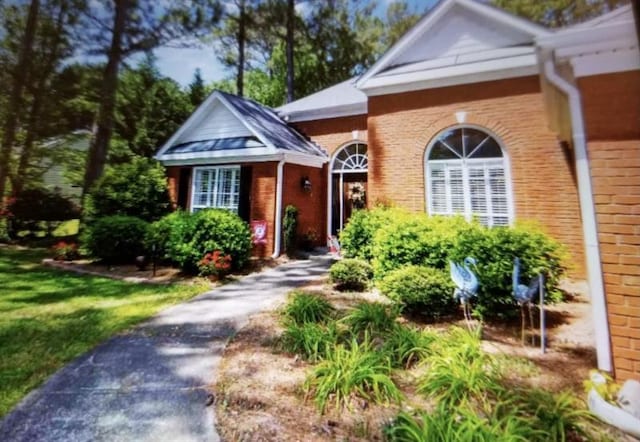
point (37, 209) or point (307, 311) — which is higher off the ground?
point (37, 209)

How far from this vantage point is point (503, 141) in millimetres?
7402

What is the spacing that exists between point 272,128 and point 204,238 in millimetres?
5127

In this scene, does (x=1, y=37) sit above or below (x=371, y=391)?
above

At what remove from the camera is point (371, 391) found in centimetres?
286

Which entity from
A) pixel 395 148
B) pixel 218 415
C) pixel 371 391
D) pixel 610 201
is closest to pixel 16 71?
pixel 395 148

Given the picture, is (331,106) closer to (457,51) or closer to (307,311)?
(457,51)

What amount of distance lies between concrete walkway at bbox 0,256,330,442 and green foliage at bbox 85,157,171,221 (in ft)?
22.9

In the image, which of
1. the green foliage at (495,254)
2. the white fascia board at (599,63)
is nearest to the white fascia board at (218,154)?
the green foliage at (495,254)

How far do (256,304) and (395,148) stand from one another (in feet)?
18.5

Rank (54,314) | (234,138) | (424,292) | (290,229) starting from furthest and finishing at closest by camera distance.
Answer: (234,138), (290,229), (54,314), (424,292)

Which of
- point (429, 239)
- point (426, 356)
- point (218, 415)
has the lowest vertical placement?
point (218, 415)

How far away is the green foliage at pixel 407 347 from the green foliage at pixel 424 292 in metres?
0.84

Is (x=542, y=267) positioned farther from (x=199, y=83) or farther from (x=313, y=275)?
(x=199, y=83)

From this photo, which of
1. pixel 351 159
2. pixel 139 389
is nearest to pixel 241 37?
pixel 351 159
